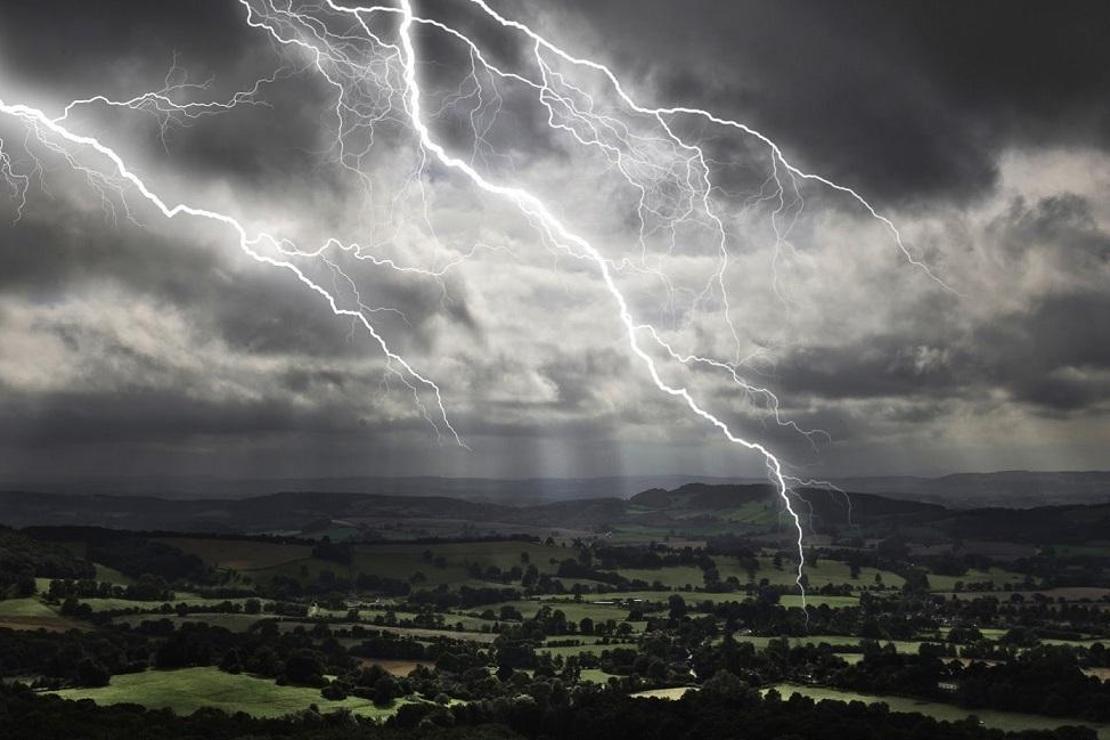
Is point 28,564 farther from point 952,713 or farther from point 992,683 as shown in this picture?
point 992,683

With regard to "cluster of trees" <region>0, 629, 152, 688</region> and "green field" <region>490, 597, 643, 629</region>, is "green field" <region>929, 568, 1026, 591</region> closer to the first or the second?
"green field" <region>490, 597, 643, 629</region>

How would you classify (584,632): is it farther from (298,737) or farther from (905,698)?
(298,737)

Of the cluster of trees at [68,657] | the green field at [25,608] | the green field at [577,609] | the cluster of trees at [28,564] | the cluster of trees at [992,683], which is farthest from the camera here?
the green field at [577,609]

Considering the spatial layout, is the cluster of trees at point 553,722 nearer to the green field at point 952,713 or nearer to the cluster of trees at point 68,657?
the green field at point 952,713

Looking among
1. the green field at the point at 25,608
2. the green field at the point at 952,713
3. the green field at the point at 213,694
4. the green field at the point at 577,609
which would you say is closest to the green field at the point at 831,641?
the green field at the point at 577,609

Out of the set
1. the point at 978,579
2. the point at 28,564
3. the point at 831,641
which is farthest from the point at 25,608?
the point at 978,579

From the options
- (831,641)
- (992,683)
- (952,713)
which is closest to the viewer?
(952,713)
